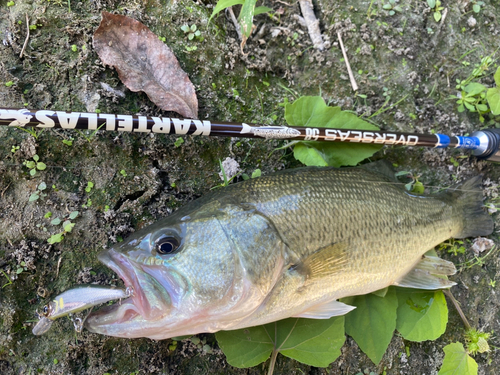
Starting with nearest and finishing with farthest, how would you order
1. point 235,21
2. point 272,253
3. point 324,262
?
point 272,253 < point 324,262 < point 235,21

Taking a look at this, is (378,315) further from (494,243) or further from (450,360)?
(494,243)

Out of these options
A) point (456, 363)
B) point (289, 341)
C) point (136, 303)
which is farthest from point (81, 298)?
point (456, 363)

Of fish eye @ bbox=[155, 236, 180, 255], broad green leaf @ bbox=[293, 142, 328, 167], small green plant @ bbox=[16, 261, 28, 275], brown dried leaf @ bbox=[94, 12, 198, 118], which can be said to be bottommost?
small green plant @ bbox=[16, 261, 28, 275]

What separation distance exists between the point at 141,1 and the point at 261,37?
895mm

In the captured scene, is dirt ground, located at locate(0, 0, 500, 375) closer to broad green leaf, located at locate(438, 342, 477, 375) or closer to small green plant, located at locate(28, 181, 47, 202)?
small green plant, located at locate(28, 181, 47, 202)

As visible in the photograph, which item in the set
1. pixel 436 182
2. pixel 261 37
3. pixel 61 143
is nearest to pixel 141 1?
pixel 261 37

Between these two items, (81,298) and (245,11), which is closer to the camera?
(81,298)

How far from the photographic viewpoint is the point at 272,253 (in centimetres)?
179

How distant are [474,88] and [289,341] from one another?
2.50 metres

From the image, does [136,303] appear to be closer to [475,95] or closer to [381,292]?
[381,292]

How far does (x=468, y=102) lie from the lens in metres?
2.79

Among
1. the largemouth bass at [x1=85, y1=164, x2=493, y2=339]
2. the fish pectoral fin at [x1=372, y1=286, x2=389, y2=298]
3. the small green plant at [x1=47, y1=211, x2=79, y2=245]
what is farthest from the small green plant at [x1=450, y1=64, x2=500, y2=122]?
the small green plant at [x1=47, y1=211, x2=79, y2=245]

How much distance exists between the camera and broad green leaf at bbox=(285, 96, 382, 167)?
2361mm

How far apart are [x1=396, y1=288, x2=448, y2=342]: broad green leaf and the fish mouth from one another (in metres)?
1.72
